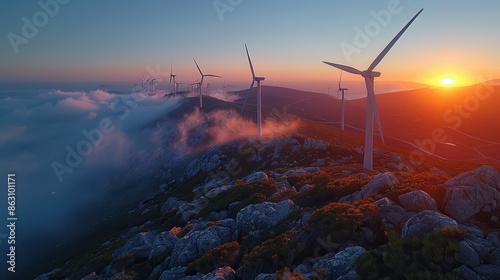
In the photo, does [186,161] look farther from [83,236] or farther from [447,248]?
[447,248]

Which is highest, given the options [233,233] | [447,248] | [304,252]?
[447,248]

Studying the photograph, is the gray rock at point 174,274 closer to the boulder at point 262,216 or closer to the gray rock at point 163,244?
the gray rock at point 163,244

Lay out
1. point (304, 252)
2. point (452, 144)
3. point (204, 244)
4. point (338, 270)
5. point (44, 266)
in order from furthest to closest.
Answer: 1. point (452, 144)
2. point (44, 266)
3. point (204, 244)
4. point (304, 252)
5. point (338, 270)

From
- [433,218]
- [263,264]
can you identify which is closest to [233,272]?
[263,264]

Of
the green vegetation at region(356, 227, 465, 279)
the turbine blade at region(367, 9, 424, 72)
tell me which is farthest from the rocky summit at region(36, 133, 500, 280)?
the turbine blade at region(367, 9, 424, 72)

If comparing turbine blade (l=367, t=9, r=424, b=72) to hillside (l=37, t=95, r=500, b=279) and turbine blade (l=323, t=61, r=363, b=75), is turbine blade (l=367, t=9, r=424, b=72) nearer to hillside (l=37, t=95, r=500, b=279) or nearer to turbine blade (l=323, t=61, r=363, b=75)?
turbine blade (l=323, t=61, r=363, b=75)
